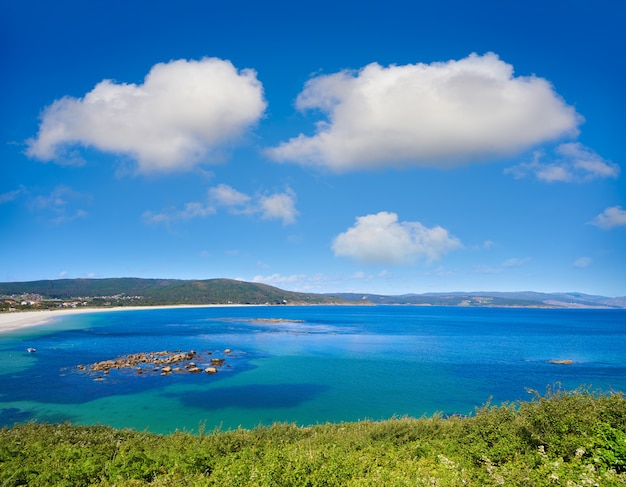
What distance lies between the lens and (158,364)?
2243 inches

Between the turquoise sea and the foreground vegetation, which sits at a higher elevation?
the foreground vegetation

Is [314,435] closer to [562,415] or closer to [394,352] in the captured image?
→ [562,415]

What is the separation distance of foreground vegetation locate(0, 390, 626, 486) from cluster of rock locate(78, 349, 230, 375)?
34.9 meters

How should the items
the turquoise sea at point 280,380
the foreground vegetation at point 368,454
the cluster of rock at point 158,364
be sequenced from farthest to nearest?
the cluster of rock at point 158,364, the turquoise sea at point 280,380, the foreground vegetation at point 368,454

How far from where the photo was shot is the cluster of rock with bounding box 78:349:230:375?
52.3 metres

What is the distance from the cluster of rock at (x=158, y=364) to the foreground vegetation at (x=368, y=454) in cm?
3488

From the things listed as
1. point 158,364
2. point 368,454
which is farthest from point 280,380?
point 368,454

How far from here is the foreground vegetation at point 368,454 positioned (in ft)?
33.0

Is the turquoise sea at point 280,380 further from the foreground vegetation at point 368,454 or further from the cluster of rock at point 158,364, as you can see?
the foreground vegetation at point 368,454

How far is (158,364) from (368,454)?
51.8 meters

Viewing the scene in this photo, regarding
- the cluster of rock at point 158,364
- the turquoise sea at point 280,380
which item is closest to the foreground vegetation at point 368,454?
the turquoise sea at point 280,380

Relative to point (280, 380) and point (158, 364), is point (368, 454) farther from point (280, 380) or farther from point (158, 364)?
point (158, 364)

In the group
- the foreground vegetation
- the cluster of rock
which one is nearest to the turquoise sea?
the cluster of rock

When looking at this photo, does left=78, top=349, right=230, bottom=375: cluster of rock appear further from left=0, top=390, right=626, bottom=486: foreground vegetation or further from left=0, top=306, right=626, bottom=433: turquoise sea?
left=0, top=390, right=626, bottom=486: foreground vegetation
